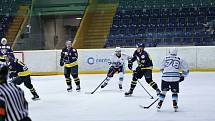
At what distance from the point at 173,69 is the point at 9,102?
4.49m

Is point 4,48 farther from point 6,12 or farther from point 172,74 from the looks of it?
point 6,12

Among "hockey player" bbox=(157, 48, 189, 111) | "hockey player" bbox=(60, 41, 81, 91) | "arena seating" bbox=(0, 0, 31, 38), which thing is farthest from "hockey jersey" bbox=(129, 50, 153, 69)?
"arena seating" bbox=(0, 0, 31, 38)

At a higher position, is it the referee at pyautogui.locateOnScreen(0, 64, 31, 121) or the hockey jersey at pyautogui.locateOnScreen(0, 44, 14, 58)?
the hockey jersey at pyautogui.locateOnScreen(0, 44, 14, 58)

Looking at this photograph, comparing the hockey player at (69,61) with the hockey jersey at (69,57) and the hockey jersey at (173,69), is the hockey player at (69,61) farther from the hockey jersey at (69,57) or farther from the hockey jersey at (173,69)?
the hockey jersey at (173,69)

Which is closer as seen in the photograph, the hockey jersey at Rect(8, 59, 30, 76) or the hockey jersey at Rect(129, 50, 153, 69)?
the hockey jersey at Rect(8, 59, 30, 76)

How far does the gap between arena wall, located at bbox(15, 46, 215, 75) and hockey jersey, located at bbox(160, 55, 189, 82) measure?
310 inches

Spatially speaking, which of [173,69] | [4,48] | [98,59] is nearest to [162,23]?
[98,59]

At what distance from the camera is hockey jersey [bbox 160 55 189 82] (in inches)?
301

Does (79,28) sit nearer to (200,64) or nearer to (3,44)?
(200,64)

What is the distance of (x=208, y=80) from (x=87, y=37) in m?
7.67

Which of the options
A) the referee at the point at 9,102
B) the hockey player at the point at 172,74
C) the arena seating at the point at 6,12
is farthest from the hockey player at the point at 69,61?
the arena seating at the point at 6,12

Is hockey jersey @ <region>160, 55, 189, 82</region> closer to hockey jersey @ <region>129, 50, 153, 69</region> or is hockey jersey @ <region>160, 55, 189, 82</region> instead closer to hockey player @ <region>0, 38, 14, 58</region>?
hockey jersey @ <region>129, 50, 153, 69</region>

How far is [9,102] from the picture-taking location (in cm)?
364

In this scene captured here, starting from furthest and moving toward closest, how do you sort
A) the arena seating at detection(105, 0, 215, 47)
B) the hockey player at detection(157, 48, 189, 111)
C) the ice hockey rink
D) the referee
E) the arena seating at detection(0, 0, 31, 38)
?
the arena seating at detection(0, 0, 31, 38)
the arena seating at detection(105, 0, 215, 47)
the hockey player at detection(157, 48, 189, 111)
the ice hockey rink
the referee
